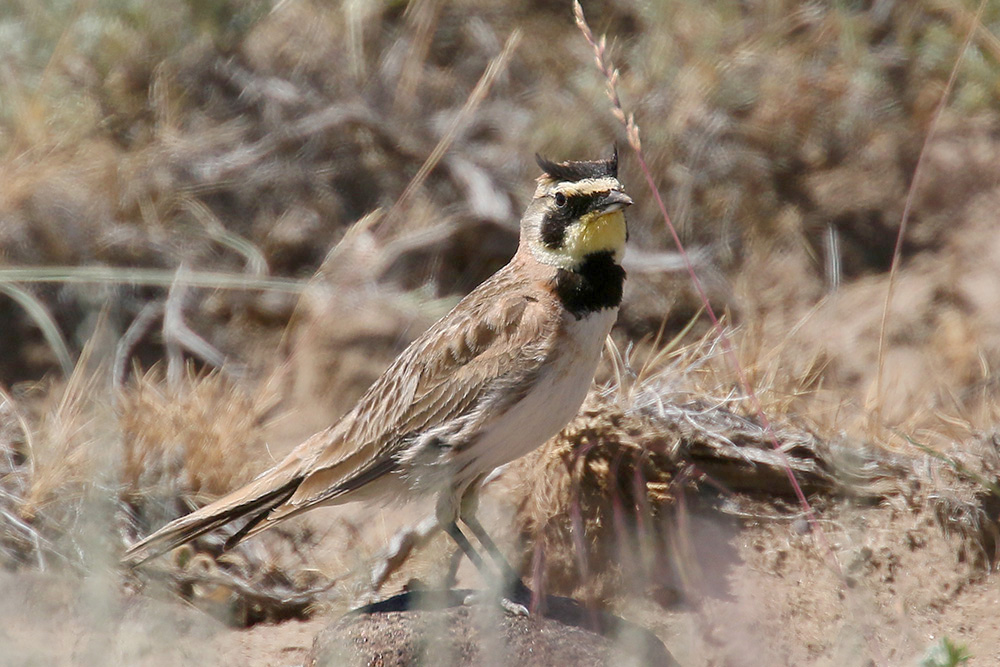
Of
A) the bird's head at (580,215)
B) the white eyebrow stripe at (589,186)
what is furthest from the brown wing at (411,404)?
the white eyebrow stripe at (589,186)

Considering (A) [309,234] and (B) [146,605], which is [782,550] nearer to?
(B) [146,605]

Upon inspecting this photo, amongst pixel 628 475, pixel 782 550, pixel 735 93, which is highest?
pixel 735 93

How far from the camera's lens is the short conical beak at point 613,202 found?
4012 mm

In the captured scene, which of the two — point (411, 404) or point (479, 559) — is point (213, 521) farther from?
point (479, 559)

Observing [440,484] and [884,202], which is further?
[884,202]

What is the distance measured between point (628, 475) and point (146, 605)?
1.97m

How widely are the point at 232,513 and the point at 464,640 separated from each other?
0.99 meters

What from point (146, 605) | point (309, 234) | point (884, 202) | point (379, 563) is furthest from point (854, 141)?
point (146, 605)

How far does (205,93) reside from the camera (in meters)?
6.98

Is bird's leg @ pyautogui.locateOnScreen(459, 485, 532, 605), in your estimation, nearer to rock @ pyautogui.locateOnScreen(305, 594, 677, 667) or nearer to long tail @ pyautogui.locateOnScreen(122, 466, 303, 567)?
rock @ pyautogui.locateOnScreen(305, 594, 677, 667)

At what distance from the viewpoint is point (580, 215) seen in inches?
165

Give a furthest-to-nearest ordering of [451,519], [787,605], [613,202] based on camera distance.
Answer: [787,605] < [451,519] < [613,202]

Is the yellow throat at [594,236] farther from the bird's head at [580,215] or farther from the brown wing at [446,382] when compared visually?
the brown wing at [446,382]

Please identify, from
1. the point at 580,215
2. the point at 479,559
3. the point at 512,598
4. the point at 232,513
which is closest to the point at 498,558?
the point at 479,559
